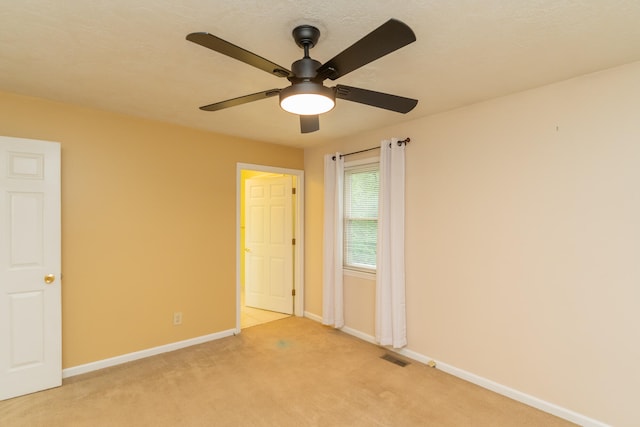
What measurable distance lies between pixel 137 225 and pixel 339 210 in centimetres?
221

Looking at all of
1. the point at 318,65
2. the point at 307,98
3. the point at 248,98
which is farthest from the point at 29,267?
the point at 318,65

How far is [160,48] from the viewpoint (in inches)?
73.9

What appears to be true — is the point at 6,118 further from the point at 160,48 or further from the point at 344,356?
the point at 344,356

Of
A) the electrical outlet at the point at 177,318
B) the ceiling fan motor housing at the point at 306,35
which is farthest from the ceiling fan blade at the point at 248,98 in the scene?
the electrical outlet at the point at 177,318

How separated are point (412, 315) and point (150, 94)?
3.13m

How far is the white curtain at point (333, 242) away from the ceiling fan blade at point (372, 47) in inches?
94.6

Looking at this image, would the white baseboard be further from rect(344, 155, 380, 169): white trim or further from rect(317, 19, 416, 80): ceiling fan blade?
rect(317, 19, 416, 80): ceiling fan blade

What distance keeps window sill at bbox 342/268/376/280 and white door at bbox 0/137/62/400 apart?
9.31ft

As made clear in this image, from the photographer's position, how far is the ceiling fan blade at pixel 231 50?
3.99 feet

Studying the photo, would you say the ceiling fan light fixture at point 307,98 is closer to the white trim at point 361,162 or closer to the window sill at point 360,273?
the white trim at point 361,162

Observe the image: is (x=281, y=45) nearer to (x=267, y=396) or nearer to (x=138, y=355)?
(x=267, y=396)

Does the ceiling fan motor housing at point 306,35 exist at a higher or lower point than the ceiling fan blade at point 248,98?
higher

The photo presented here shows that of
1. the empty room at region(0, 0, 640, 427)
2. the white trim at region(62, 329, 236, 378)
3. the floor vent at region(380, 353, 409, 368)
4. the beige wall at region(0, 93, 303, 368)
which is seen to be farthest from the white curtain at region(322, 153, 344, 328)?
the white trim at region(62, 329, 236, 378)

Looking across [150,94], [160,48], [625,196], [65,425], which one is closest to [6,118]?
[150,94]
